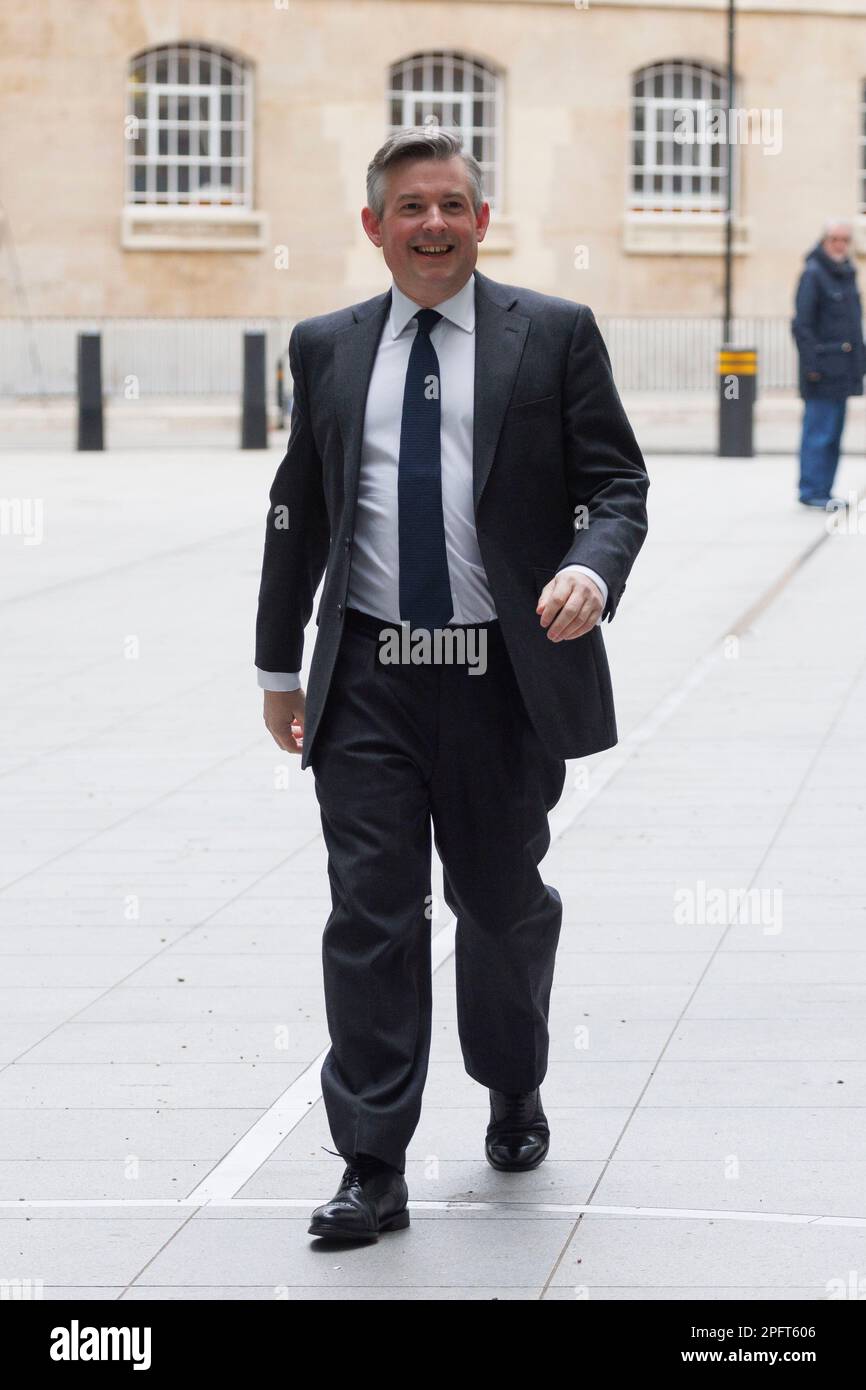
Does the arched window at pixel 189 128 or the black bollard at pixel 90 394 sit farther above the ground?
the arched window at pixel 189 128

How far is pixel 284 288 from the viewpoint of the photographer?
3500 centimetres

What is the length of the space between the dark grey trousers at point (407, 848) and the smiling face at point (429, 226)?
61 centimetres

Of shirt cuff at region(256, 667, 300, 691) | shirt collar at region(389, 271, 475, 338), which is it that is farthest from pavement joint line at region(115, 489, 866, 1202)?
shirt collar at region(389, 271, 475, 338)

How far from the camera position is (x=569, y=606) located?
410 cm

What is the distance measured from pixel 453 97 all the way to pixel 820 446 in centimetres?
2029

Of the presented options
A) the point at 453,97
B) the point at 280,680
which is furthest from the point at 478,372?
the point at 453,97

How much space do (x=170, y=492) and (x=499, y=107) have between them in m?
17.8

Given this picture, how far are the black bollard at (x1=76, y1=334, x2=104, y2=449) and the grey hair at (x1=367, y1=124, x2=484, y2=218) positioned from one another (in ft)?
64.8

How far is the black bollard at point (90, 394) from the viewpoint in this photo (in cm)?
2383

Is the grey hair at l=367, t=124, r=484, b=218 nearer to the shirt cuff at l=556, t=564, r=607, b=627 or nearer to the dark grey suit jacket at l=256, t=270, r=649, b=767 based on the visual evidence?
the dark grey suit jacket at l=256, t=270, r=649, b=767

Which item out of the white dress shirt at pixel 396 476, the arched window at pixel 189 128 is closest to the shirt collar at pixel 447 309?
the white dress shirt at pixel 396 476

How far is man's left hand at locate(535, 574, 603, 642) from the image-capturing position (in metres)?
4.10

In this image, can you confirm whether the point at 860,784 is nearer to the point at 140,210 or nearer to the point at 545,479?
the point at 545,479

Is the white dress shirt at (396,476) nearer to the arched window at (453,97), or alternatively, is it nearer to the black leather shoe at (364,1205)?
the black leather shoe at (364,1205)
